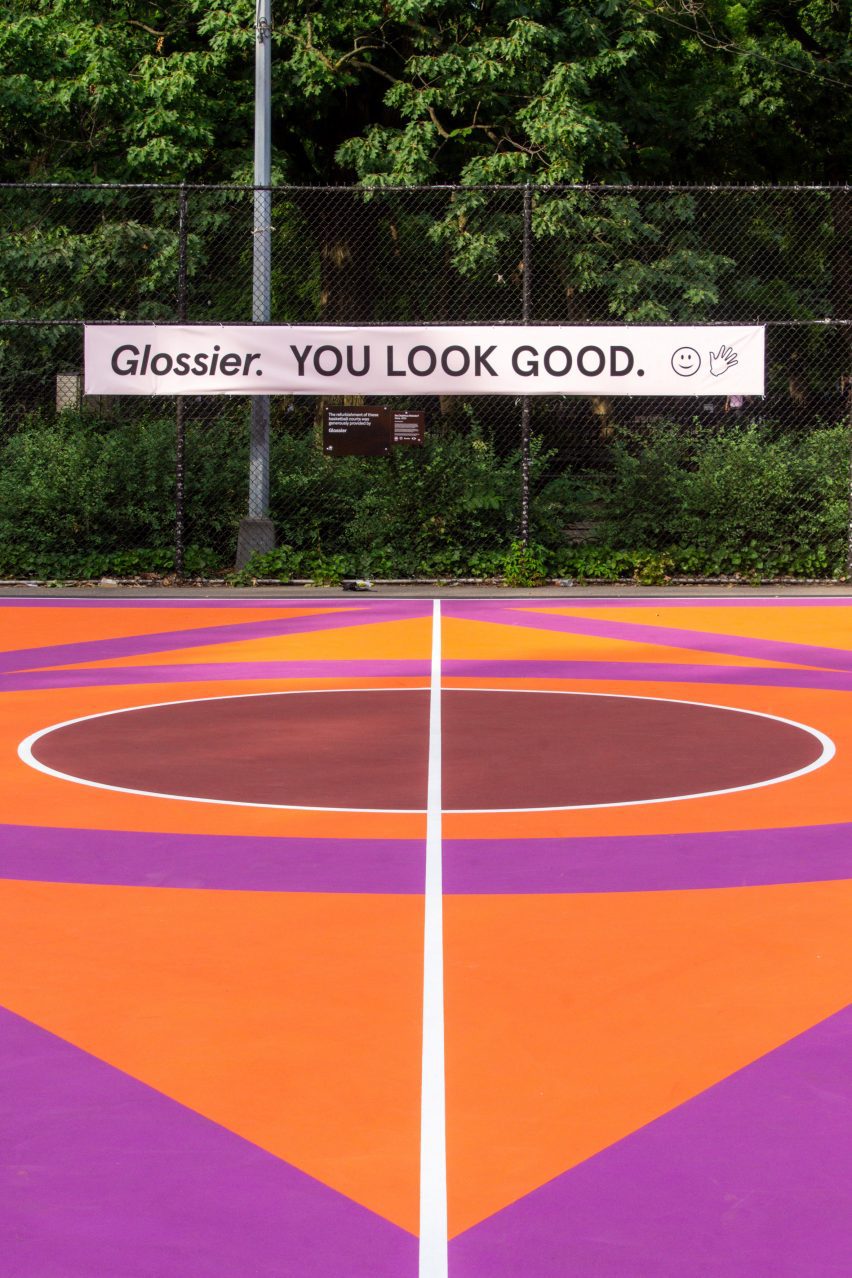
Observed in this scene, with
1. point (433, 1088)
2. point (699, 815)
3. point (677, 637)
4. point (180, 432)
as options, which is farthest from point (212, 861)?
point (180, 432)

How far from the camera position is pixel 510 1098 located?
450 centimetres

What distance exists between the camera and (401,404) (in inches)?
850

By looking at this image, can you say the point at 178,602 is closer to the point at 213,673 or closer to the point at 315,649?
the point at 315,649

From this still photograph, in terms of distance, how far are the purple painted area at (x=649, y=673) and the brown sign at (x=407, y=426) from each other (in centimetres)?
536

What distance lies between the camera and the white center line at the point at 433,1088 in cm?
371

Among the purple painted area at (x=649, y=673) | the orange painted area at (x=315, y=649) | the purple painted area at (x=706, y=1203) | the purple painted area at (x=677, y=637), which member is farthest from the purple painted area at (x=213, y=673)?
the purple painted area at (x=706, y=1203)

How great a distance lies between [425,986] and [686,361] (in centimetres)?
1297

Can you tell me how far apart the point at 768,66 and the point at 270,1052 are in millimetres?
26316

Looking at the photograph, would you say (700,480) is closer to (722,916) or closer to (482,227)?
(482,227)

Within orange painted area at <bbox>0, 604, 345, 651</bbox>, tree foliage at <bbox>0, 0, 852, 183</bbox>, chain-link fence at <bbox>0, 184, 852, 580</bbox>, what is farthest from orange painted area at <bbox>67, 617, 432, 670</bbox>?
tree foliage at <bbox>0, 0, 852, 183</bbox>

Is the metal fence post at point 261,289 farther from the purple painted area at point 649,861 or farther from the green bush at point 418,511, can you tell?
the purple painted area at point 649,861

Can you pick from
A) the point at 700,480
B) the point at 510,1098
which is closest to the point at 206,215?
the point at 700,480

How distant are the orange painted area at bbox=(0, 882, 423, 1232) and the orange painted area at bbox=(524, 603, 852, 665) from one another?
8578 mm

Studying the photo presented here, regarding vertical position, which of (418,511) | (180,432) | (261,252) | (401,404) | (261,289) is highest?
(261,252)
